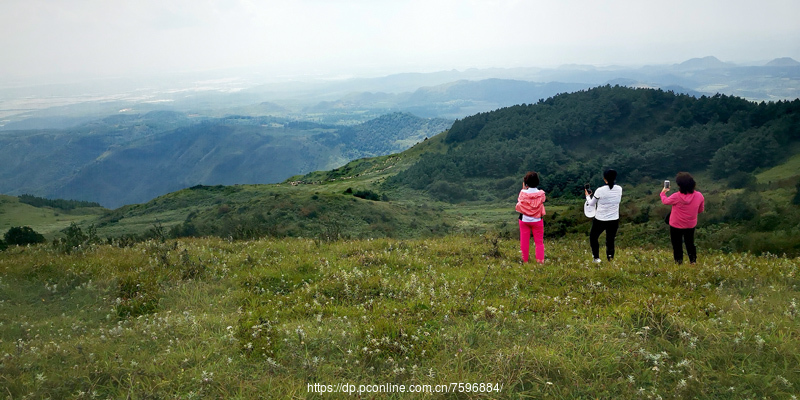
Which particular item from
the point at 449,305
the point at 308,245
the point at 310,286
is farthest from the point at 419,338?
the point at 308,245

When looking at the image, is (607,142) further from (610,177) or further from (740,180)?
(610,177)

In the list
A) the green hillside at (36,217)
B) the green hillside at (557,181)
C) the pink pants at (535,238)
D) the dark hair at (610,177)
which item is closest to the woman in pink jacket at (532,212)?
the pink pants at (535,238)

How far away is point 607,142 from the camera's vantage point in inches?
3359

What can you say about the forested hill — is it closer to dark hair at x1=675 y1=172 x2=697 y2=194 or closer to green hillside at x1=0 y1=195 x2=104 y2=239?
dark hair at x1=675 y1=172 x2=697 y2=194

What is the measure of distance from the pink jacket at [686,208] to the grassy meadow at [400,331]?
1341 mm

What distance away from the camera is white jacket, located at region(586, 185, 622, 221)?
9.85 m

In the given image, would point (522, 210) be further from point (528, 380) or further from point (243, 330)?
point (243, 330)

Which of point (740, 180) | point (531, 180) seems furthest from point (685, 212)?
point (740, 180)

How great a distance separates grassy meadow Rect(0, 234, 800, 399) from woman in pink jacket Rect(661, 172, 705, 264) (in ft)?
3.79

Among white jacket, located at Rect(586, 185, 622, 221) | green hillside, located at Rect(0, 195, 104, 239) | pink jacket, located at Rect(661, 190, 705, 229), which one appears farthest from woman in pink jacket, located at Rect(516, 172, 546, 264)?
green hillside, located at Rect(0, 195, 104, 239)

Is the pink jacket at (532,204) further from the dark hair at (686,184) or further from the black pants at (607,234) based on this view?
the dark hair at (686,184)

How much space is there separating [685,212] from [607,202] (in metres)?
1.67

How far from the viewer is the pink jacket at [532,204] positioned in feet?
31.9

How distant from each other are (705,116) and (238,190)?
92.8 meters
